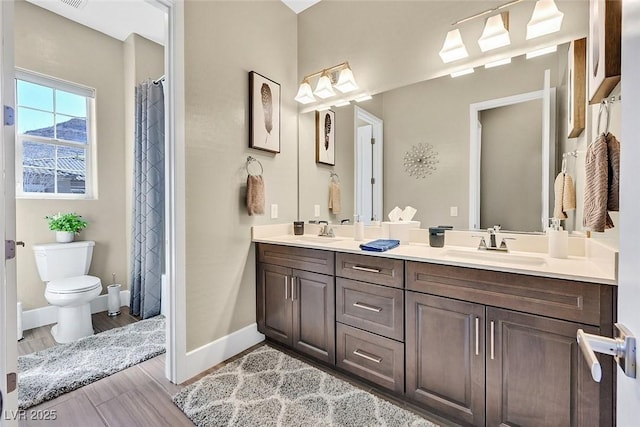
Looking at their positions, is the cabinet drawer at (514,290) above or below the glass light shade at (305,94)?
below

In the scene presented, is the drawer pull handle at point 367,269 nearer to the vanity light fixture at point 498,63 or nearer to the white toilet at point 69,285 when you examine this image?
the vanity light fixture at point 498,63

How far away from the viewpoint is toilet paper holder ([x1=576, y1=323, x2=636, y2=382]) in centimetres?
45

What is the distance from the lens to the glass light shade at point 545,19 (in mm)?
1497

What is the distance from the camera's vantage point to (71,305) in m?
2.33

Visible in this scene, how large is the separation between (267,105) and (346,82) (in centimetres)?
66

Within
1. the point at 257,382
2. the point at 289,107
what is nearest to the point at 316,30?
the point at 289,107

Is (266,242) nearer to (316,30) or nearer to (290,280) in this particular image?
(290,280)

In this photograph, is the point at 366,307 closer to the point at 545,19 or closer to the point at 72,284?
the point at 545,19

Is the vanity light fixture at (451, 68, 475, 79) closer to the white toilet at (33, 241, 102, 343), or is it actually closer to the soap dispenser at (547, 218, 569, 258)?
the soap dispenser at (547, 218, 569, 258)

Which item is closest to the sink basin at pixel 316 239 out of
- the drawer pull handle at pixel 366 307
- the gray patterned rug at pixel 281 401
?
the drawer pull handle at pixel 366 307

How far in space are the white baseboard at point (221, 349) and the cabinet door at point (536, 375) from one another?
1.63 m

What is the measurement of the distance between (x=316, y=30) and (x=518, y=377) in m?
2.80

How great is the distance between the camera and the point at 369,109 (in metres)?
2.31

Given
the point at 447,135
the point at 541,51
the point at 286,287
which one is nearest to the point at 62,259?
the point at 286,287
